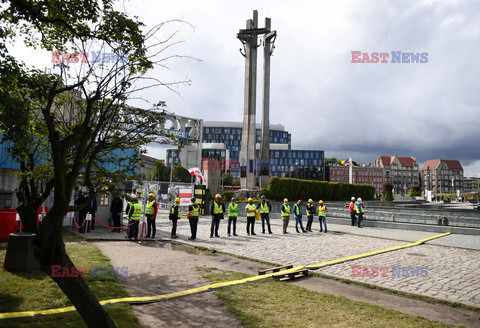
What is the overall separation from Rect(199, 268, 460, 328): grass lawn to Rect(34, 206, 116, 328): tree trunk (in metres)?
2.30

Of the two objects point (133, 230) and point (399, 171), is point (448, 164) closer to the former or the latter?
point (399, 171)

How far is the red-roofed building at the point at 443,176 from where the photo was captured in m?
156

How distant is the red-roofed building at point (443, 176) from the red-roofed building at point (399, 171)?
10315 mm

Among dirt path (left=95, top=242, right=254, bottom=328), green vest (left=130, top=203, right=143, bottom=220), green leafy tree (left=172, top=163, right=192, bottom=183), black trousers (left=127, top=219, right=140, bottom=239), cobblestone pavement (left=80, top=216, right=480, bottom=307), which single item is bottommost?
cobblestone pavement (left=80, top=216, right=480, bottom=307)

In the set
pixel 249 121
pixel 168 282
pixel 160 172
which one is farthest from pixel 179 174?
pixel 168 282

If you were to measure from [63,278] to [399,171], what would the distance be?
6568 inches

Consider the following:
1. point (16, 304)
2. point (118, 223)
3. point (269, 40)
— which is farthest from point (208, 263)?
point (269, 40)

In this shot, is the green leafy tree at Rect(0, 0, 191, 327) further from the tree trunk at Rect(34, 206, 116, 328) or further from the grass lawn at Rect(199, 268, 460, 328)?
the grass lawn at Rect(199, 268, 460, 328)

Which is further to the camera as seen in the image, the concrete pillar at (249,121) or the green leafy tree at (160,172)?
the green leafy tree at (160,172)

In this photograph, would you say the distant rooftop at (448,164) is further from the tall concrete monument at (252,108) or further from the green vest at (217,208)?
the green vest at (217,208)

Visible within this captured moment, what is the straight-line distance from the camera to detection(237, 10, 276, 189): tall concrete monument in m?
48.2

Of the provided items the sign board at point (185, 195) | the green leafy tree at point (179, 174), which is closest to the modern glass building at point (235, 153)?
the green leafy tree at point (179, 174)

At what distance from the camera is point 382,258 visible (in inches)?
408

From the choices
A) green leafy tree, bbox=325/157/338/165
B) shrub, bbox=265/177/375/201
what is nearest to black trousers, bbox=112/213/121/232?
shrub, bbox=265/177/375/201
